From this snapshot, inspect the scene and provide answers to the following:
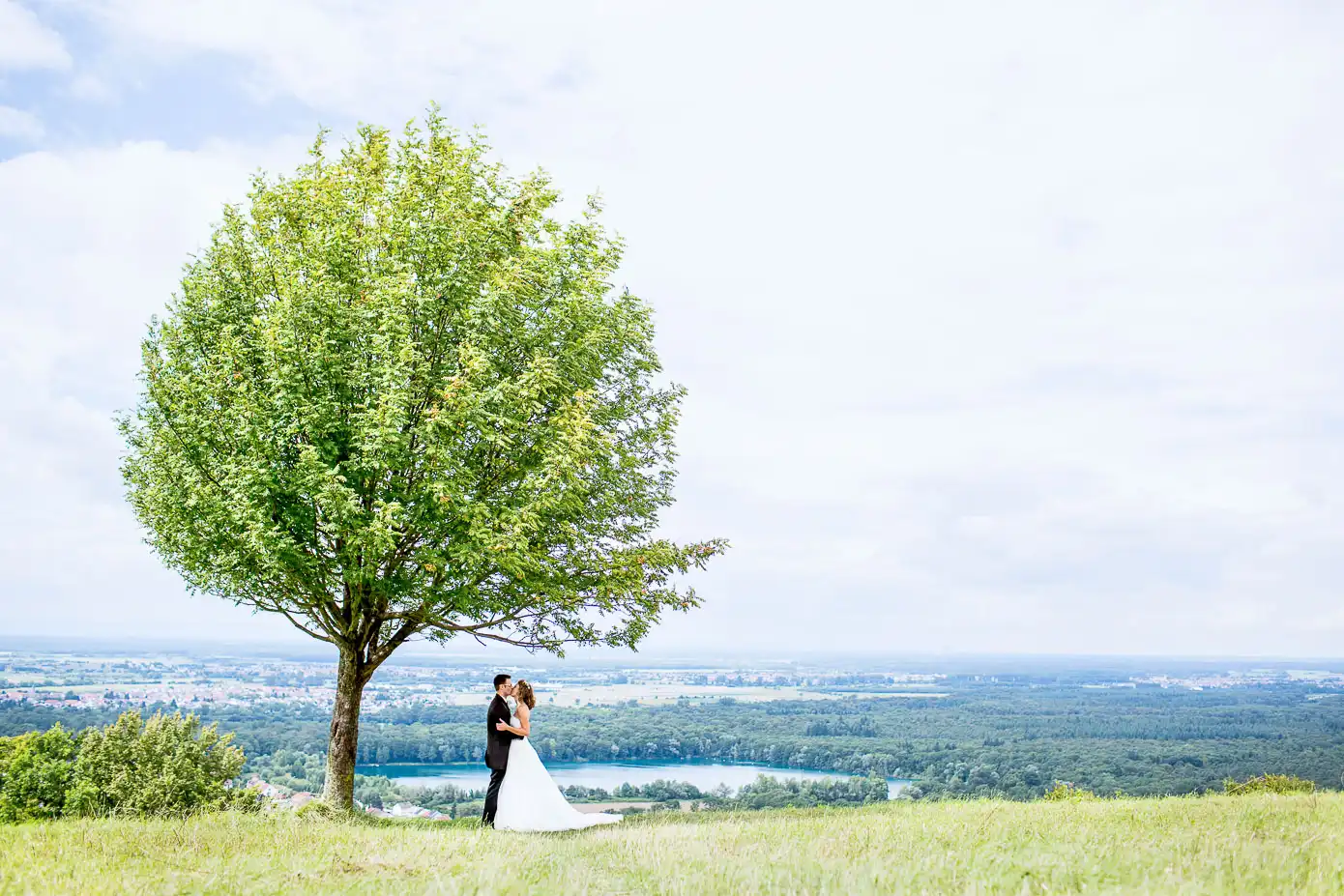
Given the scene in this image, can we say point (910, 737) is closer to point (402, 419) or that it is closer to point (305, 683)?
point (305, 683)

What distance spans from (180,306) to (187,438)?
3.40m

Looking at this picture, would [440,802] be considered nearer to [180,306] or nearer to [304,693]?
[180,306]

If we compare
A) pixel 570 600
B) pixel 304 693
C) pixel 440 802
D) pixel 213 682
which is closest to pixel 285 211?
pixel 570 600

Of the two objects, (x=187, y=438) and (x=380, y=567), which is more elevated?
(x=187, y=438)

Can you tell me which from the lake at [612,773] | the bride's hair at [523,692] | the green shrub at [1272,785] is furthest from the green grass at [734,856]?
the lake at [612,773]

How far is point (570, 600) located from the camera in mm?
18766

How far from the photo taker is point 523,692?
16719mm

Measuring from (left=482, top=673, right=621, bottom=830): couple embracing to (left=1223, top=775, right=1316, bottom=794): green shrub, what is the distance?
15616 mm

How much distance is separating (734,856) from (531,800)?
839cm

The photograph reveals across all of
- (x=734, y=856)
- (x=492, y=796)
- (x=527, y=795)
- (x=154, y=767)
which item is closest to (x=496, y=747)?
(x=492, y=796)

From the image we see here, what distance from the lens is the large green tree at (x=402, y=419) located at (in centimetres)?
1594

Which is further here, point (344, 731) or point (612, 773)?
point (612, 773)

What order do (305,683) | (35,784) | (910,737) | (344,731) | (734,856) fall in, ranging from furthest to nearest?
1. (305,683)
2. (910,737)
3. (35,784)
4. (344,731)
5. (734,856)

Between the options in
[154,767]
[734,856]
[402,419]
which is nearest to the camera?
[734,856]
